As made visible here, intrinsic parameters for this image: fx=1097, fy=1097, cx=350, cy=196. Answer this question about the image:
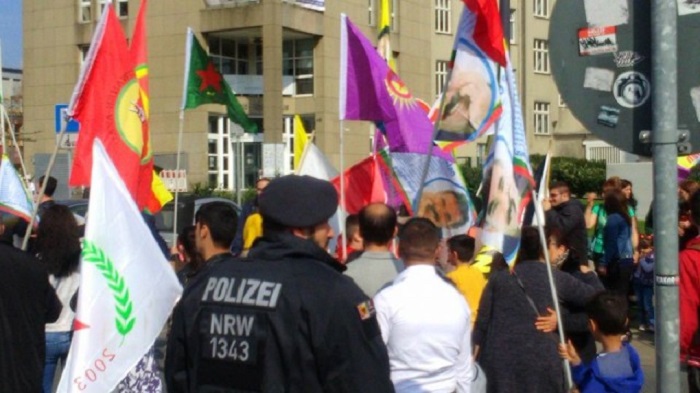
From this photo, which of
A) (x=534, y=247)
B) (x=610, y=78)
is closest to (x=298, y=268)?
(x=610, y=78)

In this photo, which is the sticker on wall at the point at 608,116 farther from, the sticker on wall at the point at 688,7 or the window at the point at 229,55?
the window at the point at 229,55

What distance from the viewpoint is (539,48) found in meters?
57.5

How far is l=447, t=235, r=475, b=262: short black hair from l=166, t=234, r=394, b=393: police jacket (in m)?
3.65

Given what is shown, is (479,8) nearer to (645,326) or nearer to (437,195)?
(437,195)

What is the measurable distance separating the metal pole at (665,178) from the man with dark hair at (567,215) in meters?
5.35

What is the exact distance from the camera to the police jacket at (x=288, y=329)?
11.0ft

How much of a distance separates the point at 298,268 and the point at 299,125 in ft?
24.8

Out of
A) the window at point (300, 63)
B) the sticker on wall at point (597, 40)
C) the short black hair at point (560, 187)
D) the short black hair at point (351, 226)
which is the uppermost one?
the window at point (300, 63)

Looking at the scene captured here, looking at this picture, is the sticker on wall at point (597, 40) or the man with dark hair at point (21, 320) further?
the man with dark hair at point (21, 320)

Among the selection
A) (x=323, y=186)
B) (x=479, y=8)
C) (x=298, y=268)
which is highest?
(x=479, y=8)

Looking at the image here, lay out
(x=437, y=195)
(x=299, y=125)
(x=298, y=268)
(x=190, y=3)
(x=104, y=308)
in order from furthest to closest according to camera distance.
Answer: (x=190, y=3), (x=299, y=125), (x=437, y=195), (x=104, y=308), (x=298, y=268)

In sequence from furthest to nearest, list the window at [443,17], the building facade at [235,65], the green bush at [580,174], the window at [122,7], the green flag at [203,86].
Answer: the window at [443,17], the green bush at [580,174], the window at [122,7], the building facade at [235,65], the green flag at [203,86]

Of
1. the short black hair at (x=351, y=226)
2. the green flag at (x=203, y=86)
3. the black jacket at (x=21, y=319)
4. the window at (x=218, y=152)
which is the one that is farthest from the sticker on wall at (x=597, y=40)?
the window at (x=218, y=152)

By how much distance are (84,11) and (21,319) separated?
136ft
